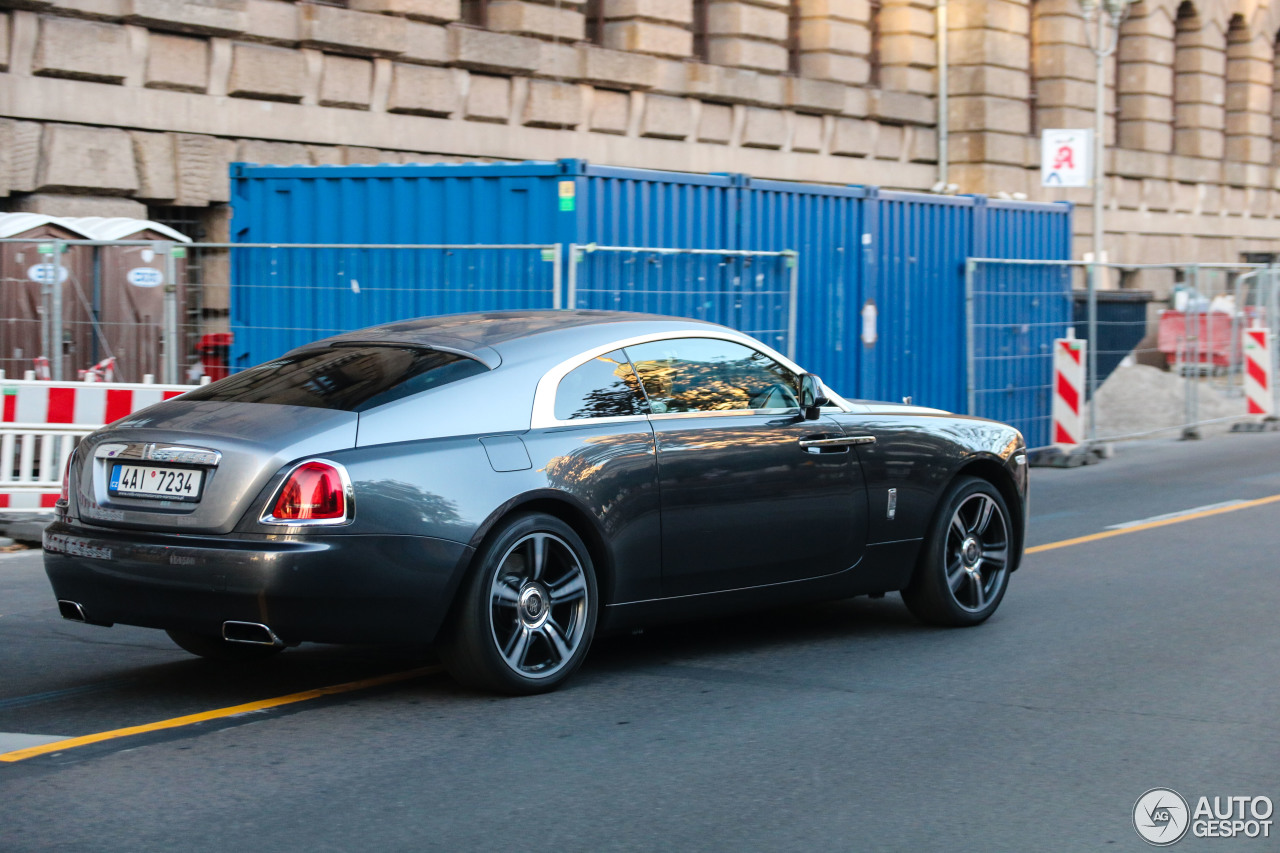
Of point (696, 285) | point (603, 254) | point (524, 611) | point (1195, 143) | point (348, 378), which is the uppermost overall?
point (1195, 143)

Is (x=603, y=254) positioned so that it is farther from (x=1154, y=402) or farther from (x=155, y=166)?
(x=1154, y=402)

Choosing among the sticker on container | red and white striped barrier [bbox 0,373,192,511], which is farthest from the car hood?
the sticker on container

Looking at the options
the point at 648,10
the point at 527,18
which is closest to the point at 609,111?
the point at 648,10

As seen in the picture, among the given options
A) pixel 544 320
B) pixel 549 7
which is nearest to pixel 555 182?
pixel 544 320

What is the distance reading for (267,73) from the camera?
17.3m

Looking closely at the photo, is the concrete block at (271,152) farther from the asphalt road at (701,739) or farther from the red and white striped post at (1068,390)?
the asphalt road at (701,739)

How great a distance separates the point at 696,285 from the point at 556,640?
653 centimetres

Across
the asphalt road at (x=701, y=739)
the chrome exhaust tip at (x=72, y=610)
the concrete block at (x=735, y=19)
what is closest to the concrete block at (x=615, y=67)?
the concrete block at (x=735, y=19)

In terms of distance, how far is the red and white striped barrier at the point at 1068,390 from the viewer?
1580 centimetres

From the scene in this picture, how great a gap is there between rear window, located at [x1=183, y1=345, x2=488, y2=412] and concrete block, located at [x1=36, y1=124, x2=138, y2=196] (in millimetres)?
9994

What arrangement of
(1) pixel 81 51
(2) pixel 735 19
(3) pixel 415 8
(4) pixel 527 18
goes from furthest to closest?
(2) pixel 735 19 → (4) pixel 527 18 → (3) pixel 415 8 → (1) pixel 81 51

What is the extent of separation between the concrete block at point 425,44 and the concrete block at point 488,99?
21.2 inches

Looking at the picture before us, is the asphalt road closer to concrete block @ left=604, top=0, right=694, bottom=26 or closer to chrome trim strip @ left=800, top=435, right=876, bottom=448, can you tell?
chrome trim strip @ left=800, top=435, right=876, bottom=448

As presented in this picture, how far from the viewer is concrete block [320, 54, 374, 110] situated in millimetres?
17906
